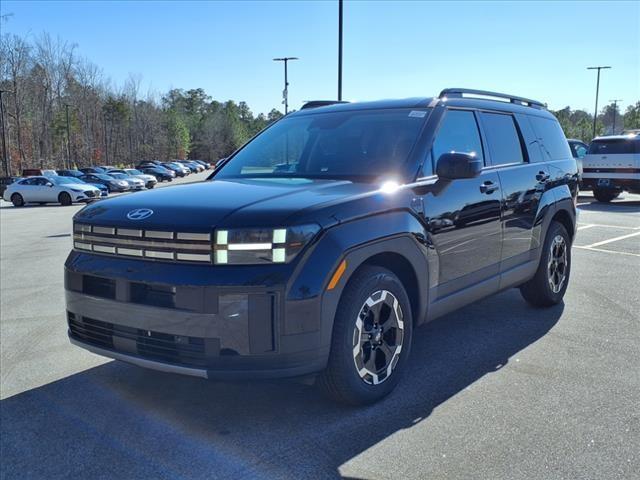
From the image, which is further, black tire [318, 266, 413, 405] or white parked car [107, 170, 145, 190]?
white parked car [107, 170, 145, 190]

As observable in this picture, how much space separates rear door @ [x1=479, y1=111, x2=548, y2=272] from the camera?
4.76 m

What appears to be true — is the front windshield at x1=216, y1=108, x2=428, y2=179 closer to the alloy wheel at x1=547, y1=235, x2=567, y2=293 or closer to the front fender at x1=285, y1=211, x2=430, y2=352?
the front fender at x1=285, y1=211, x2=430, y2=352

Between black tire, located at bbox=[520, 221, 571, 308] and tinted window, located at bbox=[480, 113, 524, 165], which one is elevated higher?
tinted window, located at bbox=[480, 113, 524, 165]

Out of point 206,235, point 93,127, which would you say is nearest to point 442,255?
point 206,235

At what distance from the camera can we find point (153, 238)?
3.14 meters

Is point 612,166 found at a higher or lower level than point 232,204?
lower

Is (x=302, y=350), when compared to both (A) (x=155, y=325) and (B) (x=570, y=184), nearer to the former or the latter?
(A) (x=155, y=325)

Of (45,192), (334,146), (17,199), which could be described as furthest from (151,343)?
(17,199)

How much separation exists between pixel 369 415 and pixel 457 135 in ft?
7.11

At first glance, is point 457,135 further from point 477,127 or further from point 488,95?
point 488,95

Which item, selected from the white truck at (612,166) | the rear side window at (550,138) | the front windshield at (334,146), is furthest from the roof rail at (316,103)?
the white truck at (612,166)

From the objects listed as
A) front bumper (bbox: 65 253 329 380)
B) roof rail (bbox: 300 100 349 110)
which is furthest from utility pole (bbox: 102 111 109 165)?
front bumper (bbox: 65 253 329 380)

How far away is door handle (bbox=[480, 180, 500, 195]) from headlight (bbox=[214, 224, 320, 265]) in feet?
6.58

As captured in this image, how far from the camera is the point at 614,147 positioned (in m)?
18.1
